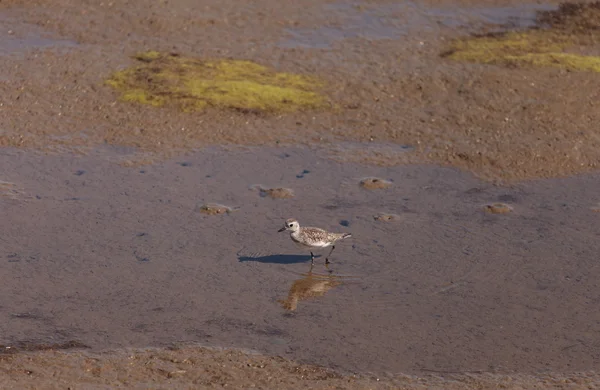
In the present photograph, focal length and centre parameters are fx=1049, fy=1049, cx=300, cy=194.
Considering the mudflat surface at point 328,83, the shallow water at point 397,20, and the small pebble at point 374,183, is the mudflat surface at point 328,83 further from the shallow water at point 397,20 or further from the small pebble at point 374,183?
the small pebble at point 374,183

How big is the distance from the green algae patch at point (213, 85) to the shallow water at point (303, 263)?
168cm

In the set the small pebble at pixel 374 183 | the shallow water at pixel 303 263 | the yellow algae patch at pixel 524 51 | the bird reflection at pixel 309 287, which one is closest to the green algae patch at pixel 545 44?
the yellow algae patch at pixel 524 51

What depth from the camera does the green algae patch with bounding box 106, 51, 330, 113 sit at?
18062mm

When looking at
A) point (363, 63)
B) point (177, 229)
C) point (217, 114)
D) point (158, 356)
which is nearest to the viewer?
point (158, 356)

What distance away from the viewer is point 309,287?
42.6 ft

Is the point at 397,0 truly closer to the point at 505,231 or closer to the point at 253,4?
the point at 253,4

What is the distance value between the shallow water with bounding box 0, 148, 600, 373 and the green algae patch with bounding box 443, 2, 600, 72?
15.8 ft

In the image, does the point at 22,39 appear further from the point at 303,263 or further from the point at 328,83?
the point at 303,263

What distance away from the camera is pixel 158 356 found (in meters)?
11.1

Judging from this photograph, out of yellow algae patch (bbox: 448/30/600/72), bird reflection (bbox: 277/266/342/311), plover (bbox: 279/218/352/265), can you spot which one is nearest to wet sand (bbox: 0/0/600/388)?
bird reflection (bbox: 277/266/342/311)

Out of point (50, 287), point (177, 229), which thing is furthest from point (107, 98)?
point (50, 287)

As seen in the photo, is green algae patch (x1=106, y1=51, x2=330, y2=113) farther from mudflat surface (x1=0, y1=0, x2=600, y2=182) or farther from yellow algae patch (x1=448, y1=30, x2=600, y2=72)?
yellow algae patch (x1=448, y1=30, x2=600, y2=72)

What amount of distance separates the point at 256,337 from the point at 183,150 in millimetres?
5665

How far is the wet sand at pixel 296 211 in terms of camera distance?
37.3 ft
